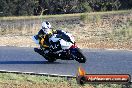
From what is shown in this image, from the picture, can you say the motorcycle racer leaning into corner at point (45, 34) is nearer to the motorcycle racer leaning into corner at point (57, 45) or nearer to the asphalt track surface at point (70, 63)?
the motorcycle racer leaning into corner at point (57, 45)

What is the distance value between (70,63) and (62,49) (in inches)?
26.1

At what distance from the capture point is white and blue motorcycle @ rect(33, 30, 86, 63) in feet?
55.0

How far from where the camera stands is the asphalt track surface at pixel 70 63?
15.7 m

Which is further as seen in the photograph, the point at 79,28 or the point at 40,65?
the point at 79,28

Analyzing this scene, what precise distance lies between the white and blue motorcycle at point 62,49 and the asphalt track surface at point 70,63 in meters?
0.26

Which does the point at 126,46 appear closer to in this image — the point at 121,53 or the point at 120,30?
the point at 121,53

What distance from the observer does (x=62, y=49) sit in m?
17.1

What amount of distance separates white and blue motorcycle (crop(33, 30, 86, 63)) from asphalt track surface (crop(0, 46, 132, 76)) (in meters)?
0.26

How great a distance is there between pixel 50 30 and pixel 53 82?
14.0 feet

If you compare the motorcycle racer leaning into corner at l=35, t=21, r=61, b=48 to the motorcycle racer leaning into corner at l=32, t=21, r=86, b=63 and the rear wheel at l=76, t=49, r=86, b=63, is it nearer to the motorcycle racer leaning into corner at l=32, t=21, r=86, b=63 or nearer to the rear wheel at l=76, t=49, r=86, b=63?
the motorcycle racer leaning into corner at l=32, t=21, r=86, b=63

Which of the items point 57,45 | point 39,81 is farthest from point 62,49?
point 39,81

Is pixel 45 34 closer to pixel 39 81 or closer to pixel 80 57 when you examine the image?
pixel 80 57

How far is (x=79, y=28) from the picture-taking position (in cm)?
3120

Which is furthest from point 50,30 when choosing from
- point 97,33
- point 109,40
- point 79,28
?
point 79,28
